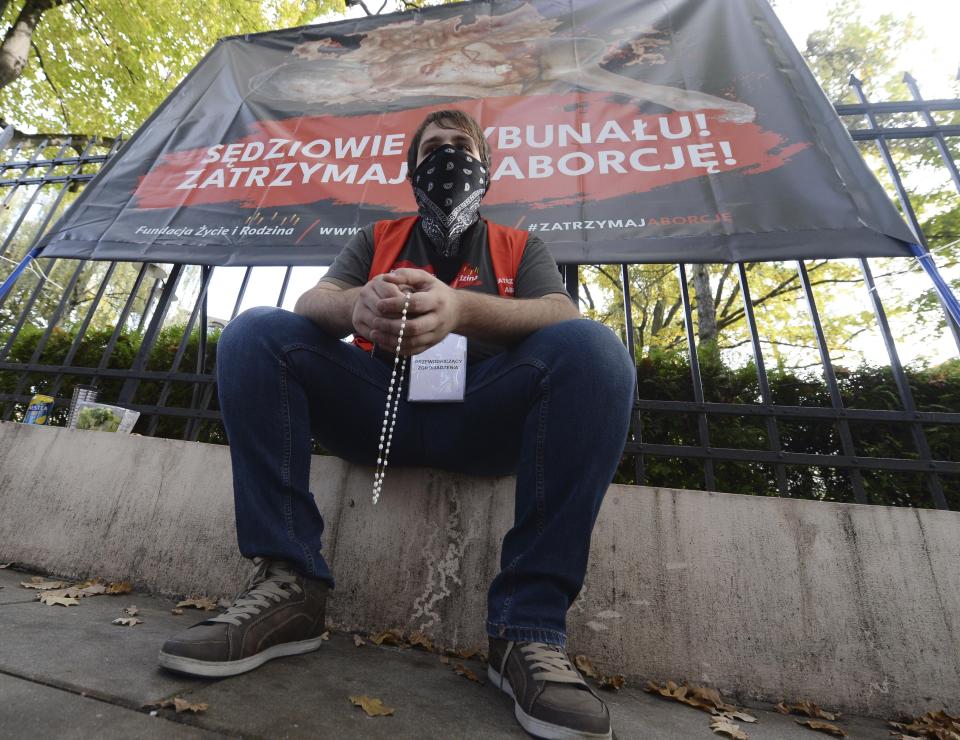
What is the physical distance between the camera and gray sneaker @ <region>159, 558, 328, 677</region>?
1.06 meters

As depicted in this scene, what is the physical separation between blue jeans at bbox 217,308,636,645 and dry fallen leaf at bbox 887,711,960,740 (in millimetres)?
1095

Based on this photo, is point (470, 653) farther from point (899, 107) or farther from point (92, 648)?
point (899, 107)

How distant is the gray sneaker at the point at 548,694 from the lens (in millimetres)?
973

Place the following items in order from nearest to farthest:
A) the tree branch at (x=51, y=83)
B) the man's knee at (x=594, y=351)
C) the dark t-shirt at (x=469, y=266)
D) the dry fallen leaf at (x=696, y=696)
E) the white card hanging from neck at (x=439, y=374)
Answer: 1. the man's knee at (x=594, y=351)
2. the dry fallen leaf at (x=696, y=696)
3. the white card hanging from neck at (x=439, y=374)
4. the dark t-shirt at (x=469, y=266)
5. the tree branch at (x=51, y=83)

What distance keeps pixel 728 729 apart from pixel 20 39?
10240mm

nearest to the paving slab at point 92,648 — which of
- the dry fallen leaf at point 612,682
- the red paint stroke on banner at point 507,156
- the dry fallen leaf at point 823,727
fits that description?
the dry fallen leaf at point 612,682

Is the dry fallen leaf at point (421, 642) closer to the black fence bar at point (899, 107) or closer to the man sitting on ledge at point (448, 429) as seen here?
the man sitting on ledge at point (448, 429)

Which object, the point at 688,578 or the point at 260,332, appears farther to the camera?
the point at 688,578

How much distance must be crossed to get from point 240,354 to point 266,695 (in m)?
0.87

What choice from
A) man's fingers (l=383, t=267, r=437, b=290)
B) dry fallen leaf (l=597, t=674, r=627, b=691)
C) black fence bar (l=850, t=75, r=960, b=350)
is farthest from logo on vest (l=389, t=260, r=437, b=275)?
black fence bar (l=850, t=75, r=960, b=350)

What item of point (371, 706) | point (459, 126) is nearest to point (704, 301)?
point (459, 126)

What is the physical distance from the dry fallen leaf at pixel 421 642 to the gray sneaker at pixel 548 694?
0.45 meters

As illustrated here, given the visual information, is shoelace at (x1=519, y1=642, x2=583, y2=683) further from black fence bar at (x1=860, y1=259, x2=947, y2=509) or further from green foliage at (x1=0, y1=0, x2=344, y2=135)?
green foliage at (x1=0, y1=0, x2=344, y2=135)

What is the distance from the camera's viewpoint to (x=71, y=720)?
2.72ft
